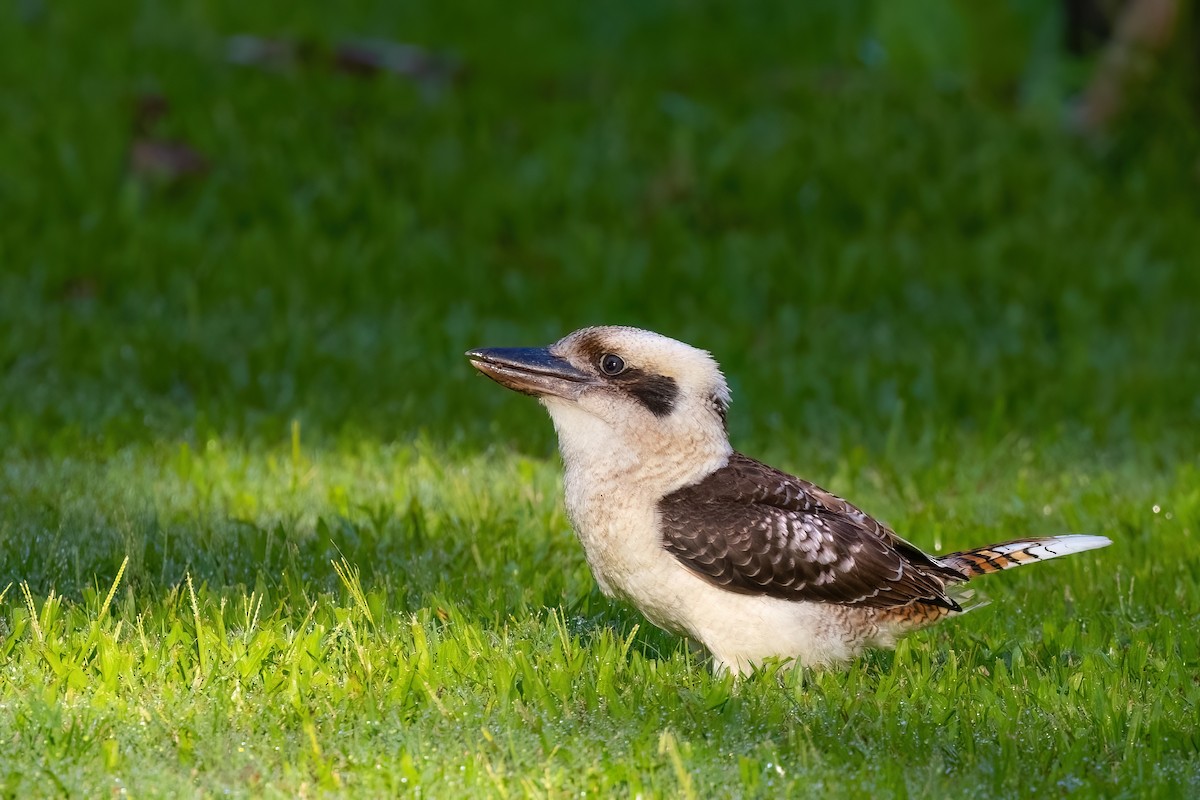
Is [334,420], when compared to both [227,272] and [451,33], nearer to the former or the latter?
[227,272]

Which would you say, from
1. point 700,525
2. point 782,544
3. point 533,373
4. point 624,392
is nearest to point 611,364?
point 624,392

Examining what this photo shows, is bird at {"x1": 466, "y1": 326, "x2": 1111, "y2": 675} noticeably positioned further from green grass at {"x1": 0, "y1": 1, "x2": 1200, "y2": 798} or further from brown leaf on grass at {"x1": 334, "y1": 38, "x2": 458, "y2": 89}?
brown leaf on grass at {"x1": 334, "y1": 38, "x2": 458, "y2": 89}

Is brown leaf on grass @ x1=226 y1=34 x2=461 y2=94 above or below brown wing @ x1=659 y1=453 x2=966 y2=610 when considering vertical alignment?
above

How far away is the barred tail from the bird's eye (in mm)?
1270

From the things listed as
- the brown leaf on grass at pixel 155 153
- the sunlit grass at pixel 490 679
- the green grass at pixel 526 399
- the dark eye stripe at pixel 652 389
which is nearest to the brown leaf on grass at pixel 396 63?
the green grass at pixel 526 399

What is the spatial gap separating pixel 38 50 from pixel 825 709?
10630mm

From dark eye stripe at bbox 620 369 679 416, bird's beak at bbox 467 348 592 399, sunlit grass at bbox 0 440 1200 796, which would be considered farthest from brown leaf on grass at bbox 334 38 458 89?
dark eye stripe at bbox 620 369 679 416

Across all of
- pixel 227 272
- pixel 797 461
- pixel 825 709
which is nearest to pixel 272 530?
pixel 825 709

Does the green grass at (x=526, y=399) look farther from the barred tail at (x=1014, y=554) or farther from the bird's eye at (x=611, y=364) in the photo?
the bird's eye at (x=611, y=364)

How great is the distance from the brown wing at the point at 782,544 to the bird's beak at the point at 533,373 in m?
0.46

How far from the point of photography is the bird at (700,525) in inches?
199

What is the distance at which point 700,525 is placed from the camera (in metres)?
5.07

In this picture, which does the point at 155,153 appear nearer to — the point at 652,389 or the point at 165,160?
the point at 165,160

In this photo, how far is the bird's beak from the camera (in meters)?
5.27
